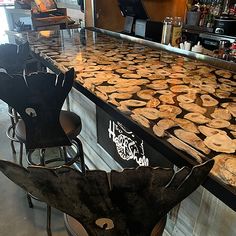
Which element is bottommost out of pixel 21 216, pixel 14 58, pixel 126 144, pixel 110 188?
pixel 21 216

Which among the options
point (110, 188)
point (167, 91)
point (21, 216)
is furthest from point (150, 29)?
point (110, 188)

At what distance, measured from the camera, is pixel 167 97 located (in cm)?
133

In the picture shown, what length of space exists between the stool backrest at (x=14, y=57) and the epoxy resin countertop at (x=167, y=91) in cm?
19

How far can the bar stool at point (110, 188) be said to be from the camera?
61cm

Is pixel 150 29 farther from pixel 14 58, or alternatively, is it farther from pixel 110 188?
pixel 110 188

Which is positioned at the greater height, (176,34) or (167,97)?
(176,34)

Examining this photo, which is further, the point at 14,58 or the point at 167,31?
the point at 167,31

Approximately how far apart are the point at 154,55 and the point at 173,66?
1.32 ft

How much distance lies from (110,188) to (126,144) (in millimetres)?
1071

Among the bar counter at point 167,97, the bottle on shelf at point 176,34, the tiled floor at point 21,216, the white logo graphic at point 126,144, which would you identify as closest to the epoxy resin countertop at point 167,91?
the bar counter at point 167,97

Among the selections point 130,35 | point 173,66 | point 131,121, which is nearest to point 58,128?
point 131,121

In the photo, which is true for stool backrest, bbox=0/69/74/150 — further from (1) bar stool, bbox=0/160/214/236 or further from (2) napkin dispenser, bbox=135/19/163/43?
(2) napkin dispenser, bbox=135/19/163/43

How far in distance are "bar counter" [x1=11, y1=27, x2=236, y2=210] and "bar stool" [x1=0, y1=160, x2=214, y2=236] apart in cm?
23

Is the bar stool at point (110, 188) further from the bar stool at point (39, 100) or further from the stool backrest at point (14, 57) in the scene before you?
the stool backrest at point (14, 57)
